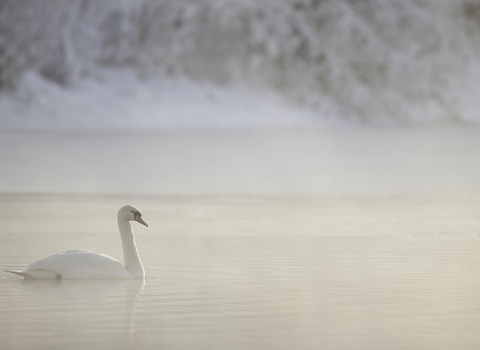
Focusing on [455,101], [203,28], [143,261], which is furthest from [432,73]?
[143,261]

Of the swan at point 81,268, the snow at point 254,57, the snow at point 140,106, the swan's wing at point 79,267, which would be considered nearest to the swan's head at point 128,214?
the swan at point 81,268

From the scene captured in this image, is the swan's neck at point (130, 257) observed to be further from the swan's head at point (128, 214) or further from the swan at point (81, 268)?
the swan's head at point (128, 214)

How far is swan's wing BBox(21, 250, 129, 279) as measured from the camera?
1012 centimetres

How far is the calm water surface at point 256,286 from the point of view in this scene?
7543mm

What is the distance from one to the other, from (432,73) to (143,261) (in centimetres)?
10915

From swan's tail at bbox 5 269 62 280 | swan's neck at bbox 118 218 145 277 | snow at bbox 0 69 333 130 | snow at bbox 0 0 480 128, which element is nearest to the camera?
swan's tail at bbox 5 269 62 280

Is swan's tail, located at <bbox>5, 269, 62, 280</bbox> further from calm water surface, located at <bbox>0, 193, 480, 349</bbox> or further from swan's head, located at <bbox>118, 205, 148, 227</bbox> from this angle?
swan's head, located at <bbox>118, 205, 148, 227</bbox>

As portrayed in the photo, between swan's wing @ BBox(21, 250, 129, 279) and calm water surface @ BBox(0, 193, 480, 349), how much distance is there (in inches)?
3.0

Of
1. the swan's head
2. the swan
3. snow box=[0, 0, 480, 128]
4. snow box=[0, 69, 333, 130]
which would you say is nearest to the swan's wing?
the swan

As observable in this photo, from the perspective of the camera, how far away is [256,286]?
9.78 m

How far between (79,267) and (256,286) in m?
1.53

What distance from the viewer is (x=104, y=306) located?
8.80 metres

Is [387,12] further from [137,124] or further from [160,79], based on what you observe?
[137,124]

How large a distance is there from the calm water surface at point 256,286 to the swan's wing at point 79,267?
0.08 metres
